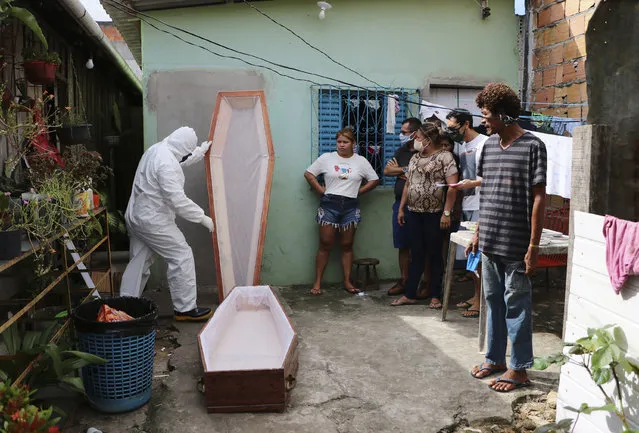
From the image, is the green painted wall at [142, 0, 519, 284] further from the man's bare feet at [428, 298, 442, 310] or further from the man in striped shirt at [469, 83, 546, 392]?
the man in striped shirt at [469, 83, 546, 392]

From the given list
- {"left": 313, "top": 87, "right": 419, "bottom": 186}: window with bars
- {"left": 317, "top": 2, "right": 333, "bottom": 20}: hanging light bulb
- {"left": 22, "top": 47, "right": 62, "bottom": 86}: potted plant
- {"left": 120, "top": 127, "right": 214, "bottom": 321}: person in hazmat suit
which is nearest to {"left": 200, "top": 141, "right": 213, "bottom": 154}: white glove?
{"left": 120, "top": 127, "right": 214, "bottom": 321}: person in hazmat suit

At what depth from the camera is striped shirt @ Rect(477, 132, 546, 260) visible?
11.7 feet

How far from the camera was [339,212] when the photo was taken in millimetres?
6332

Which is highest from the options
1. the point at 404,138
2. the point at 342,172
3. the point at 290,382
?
the point at 404,138

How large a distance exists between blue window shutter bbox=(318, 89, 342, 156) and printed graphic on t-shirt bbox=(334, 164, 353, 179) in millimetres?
425

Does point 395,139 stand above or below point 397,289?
above

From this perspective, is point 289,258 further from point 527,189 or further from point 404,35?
point 527,189

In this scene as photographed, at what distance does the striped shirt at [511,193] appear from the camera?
356 centimetres

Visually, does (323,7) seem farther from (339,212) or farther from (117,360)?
(117,360)

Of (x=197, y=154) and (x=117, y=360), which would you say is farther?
(x=197, y=154)

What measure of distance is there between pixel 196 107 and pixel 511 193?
3.88 m

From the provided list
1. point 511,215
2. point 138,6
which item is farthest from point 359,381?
point 138,6

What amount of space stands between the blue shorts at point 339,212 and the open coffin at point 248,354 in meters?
1.44

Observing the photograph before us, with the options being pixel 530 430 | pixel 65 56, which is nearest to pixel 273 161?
pixel 65 56
